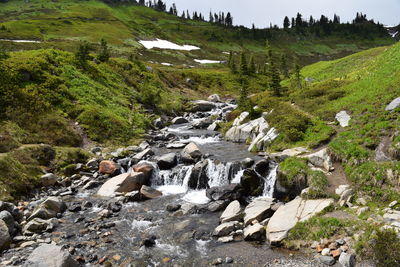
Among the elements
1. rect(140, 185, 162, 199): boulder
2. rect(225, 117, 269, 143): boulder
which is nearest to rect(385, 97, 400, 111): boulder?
rect(225, 117, 269, 143): boulder

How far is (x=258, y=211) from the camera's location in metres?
18.5

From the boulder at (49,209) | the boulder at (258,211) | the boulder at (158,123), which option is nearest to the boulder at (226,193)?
the boulder at (258,211)

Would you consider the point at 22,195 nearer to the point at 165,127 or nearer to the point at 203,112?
the point at 165,127

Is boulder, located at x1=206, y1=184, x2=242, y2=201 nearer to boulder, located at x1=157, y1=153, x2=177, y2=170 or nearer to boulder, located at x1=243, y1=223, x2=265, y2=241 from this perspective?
boulder, located at x1=243, y1=223, x2=265, y2=241

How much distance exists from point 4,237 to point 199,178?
50.3ft

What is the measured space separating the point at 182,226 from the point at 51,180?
1361cm

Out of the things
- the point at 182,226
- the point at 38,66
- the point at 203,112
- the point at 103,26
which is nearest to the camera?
the point at 182,226

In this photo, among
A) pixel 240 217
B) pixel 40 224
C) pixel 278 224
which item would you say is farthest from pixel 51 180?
pixel 278 224

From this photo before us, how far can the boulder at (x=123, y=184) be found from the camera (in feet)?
76.5

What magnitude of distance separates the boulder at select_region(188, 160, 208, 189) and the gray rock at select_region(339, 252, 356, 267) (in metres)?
14.1

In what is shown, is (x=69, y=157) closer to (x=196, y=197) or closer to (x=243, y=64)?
(x=196, y=197)

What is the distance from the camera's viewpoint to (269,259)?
1414cm

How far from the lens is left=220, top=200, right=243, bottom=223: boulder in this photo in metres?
18.3

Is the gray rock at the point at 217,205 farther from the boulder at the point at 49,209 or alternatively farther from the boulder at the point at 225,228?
the boulder at the point at 49,209
